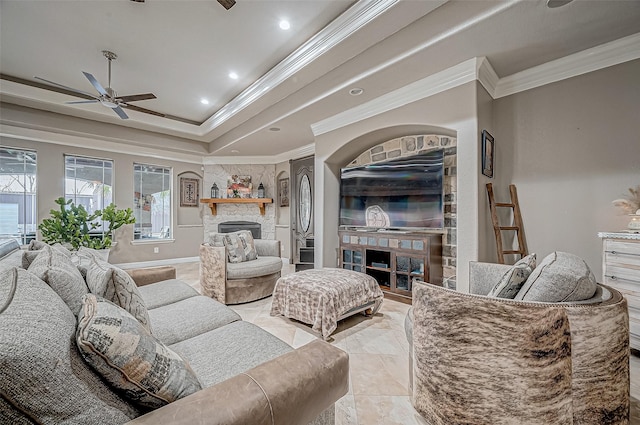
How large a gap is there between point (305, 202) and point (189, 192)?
110 inches

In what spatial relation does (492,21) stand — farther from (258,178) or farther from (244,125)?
(258,178)

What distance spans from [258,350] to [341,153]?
3.38 metres

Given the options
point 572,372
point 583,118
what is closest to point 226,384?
point 572,372

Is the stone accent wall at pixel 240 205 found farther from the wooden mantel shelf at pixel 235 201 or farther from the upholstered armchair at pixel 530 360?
the upholstered armchair at pixel 530 360

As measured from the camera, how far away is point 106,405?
675mm

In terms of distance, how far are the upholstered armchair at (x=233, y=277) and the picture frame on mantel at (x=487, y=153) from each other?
265cm

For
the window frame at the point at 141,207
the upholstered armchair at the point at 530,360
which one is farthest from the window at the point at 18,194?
the upholstered armchair at the point at 530,360

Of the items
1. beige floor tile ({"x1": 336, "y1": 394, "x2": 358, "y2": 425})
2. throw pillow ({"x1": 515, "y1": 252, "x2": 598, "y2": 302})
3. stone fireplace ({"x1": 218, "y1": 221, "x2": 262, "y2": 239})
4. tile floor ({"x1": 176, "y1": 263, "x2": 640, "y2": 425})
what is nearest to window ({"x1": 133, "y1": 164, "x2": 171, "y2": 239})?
stone fireplace ({"x1": 218, "y1": 221, "x2": 262, "y2": 239})

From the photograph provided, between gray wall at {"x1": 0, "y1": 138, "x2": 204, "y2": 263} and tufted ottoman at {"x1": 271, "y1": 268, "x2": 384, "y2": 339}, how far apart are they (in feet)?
14.3

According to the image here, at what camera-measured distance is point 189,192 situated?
6395 millimetres

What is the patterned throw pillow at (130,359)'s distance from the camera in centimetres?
69

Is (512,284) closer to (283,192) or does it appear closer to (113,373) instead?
(113,373)

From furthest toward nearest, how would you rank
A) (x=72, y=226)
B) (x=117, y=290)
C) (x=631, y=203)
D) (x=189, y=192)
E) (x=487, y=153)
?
(x=189, y=192), (x=72, y=226), (x=487, y=153), (x=631, y=203), (x=117, y=290)

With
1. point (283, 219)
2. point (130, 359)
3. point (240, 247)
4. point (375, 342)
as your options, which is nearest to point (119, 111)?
point (240, 247)
